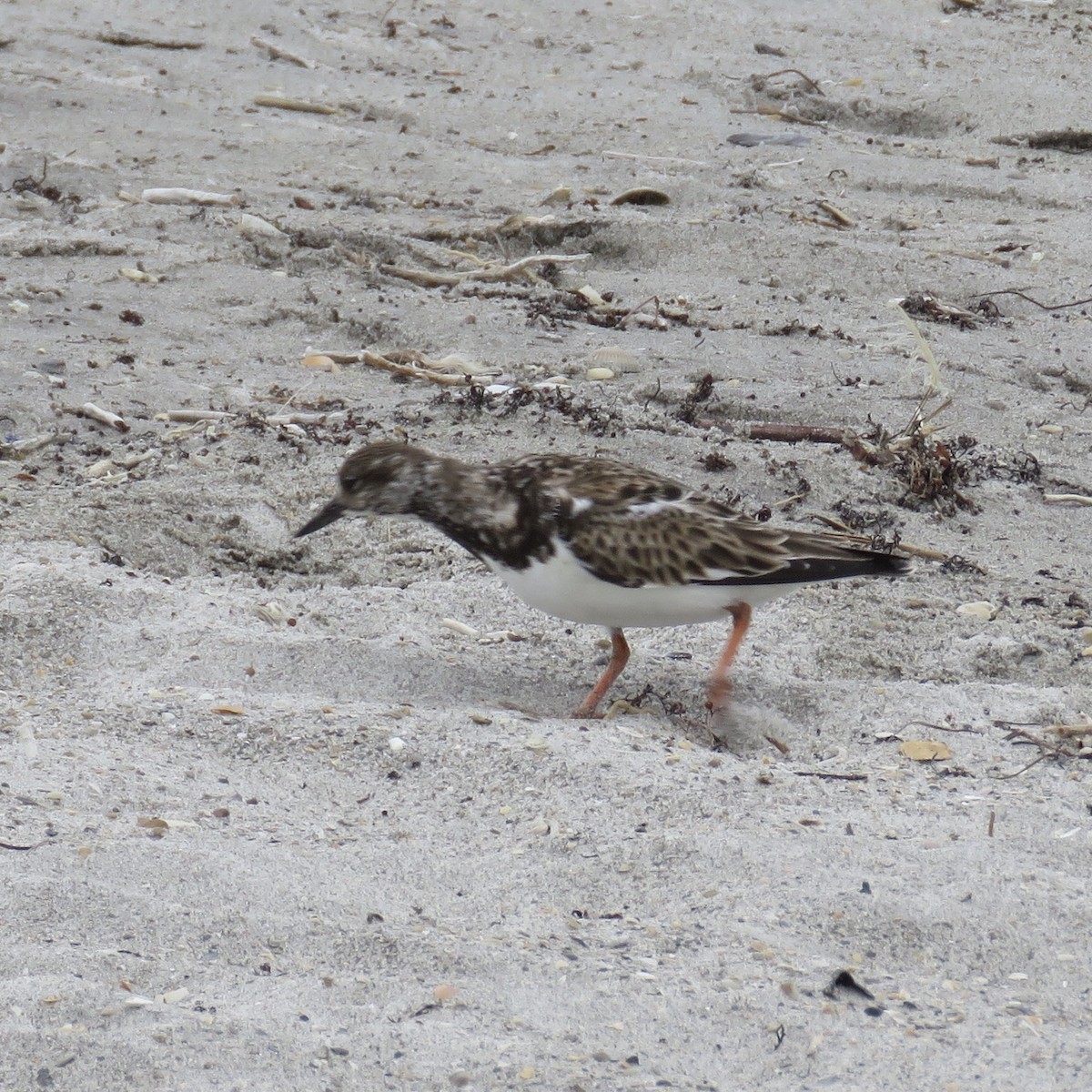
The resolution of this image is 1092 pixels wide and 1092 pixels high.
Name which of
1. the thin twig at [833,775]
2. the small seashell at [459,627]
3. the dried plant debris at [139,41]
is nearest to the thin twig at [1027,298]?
the small seashell at [459,627]

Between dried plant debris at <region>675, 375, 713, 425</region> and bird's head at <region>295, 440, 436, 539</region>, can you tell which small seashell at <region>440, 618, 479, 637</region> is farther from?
dried plant debris at <region>675, 375, 713, 425</region>

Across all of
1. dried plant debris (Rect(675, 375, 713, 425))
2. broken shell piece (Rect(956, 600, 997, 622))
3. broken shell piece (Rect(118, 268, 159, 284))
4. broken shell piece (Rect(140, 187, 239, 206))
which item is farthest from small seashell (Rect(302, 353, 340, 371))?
broken shell piece (Rect(956, 600, 997, 622))

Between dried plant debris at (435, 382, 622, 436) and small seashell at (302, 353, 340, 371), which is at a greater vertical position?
dried plant debris at (435, 382, 622, 436)

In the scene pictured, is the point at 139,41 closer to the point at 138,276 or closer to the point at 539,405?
the point at 138,276

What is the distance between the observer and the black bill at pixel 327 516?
15.2ft

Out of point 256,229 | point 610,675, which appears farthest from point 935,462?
point 256,229

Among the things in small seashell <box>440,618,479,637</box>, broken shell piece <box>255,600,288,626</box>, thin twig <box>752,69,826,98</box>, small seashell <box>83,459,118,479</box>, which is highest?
thin twig <box>752,69,826,98</box>

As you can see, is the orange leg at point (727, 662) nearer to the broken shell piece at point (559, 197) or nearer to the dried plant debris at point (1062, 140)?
the broken shell piece at point (559, 197)

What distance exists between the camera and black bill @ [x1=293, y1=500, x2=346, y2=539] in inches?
183

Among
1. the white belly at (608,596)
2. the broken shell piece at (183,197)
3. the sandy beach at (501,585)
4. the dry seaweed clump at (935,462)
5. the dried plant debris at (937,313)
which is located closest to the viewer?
the sandy beach at (501,585)

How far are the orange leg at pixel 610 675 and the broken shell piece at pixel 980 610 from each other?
1141 millimetres

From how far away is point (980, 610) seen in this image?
4934mm

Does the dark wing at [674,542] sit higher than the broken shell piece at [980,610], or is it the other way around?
the dark wing at [674,542]

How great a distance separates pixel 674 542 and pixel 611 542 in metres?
0.20
